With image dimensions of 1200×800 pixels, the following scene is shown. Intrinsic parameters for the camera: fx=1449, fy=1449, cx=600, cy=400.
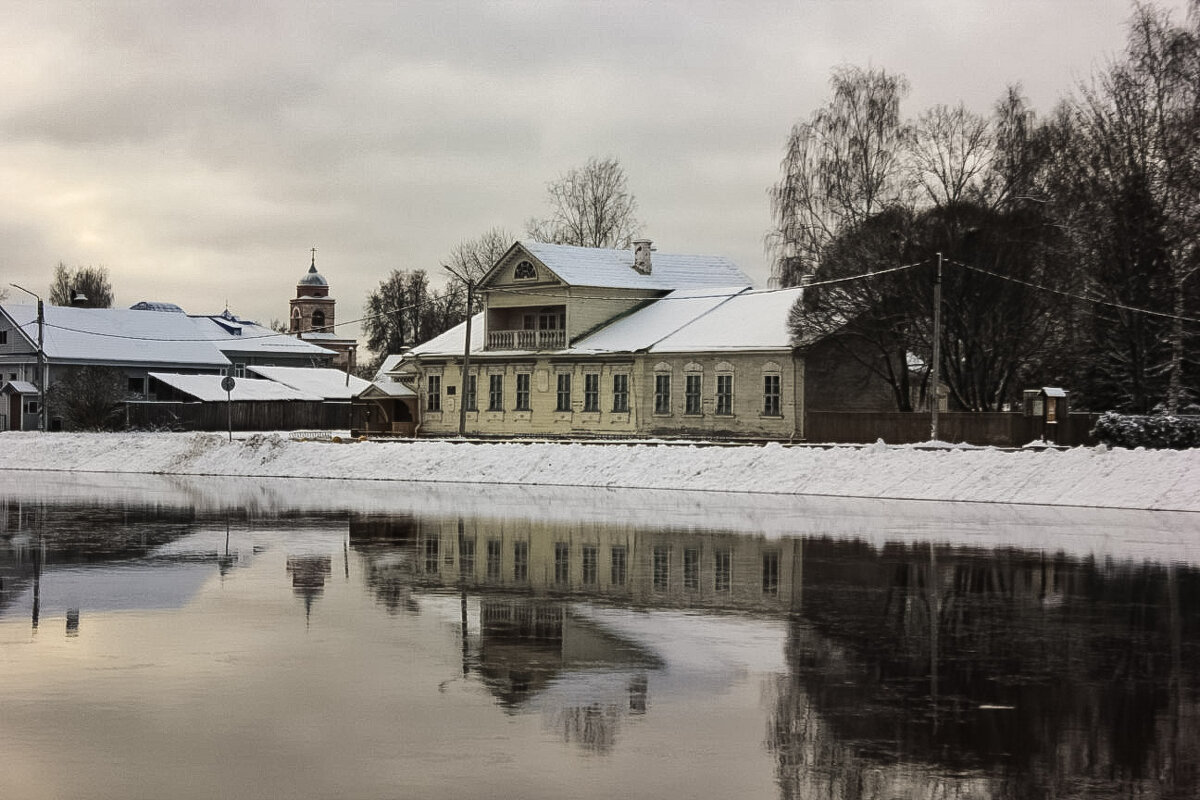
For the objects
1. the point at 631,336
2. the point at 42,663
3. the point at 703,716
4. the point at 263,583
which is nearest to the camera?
the point at 703,716

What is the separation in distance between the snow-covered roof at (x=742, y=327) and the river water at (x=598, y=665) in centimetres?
3123

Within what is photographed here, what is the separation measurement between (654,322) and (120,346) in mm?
38637

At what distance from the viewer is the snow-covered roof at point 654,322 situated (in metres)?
62.4

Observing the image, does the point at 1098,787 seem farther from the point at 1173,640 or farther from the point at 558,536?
the point at 558,536

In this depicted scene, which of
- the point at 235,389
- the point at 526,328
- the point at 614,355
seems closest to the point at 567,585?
the point at 614,355

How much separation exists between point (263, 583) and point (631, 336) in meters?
45.0

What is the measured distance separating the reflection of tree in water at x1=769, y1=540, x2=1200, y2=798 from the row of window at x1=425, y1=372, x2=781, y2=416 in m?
36.5

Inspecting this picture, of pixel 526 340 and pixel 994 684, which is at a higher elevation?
pixel 526 340

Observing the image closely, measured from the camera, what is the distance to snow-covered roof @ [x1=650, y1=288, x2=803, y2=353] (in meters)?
57.7

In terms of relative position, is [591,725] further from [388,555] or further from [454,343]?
[454,343]

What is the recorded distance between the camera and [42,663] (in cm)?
1291

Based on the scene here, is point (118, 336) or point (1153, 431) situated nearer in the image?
point (1153, 431)

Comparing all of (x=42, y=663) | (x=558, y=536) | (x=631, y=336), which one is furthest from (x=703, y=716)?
(x=631, y=336)

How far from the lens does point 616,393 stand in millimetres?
62094
